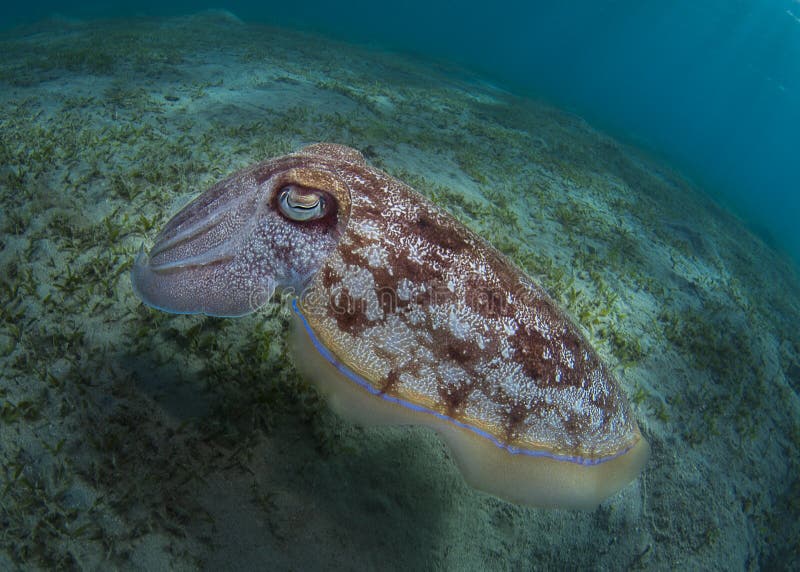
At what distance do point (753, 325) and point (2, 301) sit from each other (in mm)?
10839

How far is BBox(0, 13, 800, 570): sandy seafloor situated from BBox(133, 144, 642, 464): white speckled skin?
0.94 metres

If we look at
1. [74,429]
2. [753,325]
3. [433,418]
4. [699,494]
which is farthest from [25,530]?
[753,325]

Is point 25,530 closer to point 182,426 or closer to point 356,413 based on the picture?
point 182,426

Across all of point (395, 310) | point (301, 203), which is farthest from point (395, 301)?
point (301, 203)

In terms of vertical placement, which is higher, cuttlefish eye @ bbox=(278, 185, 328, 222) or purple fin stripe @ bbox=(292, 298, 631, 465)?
cuttlefish eye @ bbox=(278, 185, 328, 222)

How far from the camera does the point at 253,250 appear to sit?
217 cm

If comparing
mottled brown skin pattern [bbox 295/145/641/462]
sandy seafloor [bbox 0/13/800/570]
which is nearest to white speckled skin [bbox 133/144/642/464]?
mottled brown skin pattern [bbox 295/145/641/462]

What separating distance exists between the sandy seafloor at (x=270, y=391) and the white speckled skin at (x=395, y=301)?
3.08 feet

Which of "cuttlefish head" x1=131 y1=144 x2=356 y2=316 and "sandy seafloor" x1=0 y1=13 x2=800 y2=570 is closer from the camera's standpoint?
"cuttlefish head" x1=131 y1=144 x2=356 y2=316

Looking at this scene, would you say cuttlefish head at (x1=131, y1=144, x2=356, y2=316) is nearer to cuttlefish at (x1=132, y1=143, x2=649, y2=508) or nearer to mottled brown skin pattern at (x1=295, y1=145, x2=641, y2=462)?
cuttlefish at (x1=132, y1=143, x2=649, y2=508)

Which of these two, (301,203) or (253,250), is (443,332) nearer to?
(301,203)

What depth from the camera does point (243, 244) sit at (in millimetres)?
2180

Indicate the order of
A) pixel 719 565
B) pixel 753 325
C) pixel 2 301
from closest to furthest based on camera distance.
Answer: pixel 2 301, pixel 719 565, pixel 753 325

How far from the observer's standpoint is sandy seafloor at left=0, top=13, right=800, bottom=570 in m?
2.35
